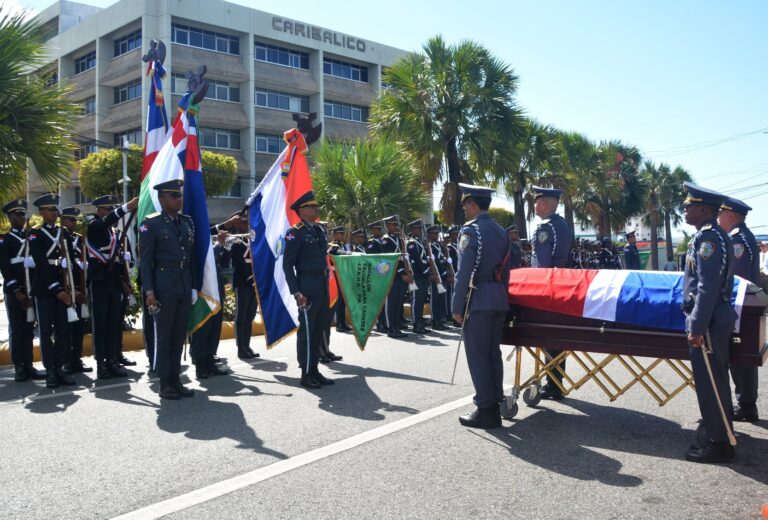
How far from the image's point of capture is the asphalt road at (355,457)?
3805mm

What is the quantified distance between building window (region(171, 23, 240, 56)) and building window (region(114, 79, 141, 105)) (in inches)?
143

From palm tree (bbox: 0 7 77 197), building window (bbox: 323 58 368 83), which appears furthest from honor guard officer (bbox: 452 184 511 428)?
building window (bbox: 323 58 368 83)

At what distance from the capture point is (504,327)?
5.80 metres

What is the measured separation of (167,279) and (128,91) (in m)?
39.8

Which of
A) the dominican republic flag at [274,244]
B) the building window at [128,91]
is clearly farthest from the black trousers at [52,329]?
the building window at [128,91]

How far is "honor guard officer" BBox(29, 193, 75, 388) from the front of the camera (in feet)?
24.2

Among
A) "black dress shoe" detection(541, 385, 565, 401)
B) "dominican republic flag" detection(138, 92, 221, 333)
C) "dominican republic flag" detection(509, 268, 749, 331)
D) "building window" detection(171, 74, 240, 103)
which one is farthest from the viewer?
"building window" detection(171, 74, 240, 103)

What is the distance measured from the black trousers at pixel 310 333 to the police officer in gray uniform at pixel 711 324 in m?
3.86

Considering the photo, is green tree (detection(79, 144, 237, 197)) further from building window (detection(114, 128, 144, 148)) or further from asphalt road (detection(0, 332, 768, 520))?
asphalt road (detection(0, 332, 768, 520))

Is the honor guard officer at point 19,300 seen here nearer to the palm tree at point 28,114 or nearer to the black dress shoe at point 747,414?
the palm tree at point 28,114

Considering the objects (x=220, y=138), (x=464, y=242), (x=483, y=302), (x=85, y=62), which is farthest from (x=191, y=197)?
(x=85, y=62)

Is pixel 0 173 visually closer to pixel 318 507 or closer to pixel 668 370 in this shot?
pixel 318 507

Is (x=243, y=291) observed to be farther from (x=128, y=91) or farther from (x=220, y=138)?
(x=128, y=91)

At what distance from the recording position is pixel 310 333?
7.42 metres
